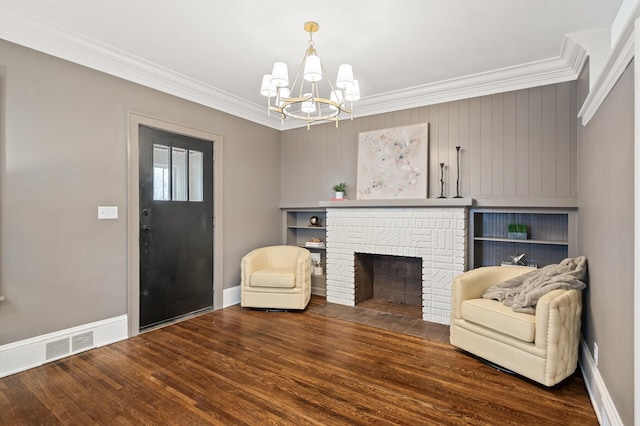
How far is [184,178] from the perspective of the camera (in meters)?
3.84

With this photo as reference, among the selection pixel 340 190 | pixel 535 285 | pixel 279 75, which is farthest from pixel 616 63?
pixel 340 190

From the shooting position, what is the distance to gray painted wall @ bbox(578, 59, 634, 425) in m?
1.61

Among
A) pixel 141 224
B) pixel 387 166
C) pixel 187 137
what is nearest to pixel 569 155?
pixel 387 166

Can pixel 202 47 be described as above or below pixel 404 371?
above

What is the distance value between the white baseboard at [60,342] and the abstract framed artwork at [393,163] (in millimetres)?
3089

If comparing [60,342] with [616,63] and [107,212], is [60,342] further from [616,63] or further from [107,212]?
[616,63]

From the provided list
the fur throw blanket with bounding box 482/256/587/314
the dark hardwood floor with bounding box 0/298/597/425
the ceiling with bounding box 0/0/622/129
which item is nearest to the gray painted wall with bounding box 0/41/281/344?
the ceiling with bounding box 0/0/622/129

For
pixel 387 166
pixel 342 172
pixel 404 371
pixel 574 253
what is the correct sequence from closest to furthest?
1. pixel 404 371
2. pixel 574 253
3. pixel 387 166
4. pixel 342 172

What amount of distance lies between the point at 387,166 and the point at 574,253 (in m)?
2.14

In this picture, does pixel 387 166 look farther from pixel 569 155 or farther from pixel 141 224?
pixel 141 224

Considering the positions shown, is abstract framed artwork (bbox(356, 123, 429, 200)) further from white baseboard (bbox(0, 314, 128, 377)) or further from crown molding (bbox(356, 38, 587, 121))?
white baseboard (bbox(0, 314, 128, 377))

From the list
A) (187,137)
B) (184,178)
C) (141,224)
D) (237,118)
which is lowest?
(141,224)

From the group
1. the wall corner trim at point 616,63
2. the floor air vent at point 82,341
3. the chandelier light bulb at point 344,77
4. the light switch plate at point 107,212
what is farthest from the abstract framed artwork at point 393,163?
the floor air vent at point 82,341

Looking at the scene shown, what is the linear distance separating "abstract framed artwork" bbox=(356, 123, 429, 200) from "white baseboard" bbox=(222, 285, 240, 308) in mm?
2052
